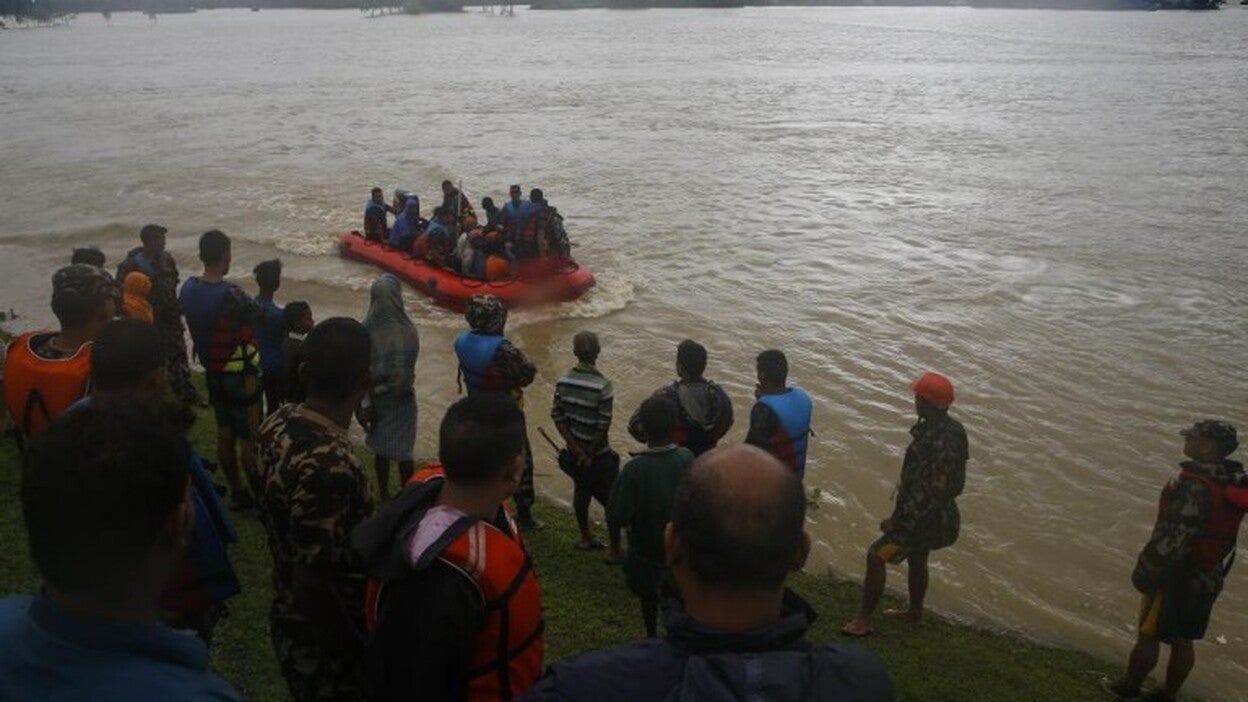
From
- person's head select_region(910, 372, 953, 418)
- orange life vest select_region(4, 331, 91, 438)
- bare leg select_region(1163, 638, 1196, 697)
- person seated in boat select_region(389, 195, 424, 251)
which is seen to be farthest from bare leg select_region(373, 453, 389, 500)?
person seated in boat select_region(389, 195, 424, 251)

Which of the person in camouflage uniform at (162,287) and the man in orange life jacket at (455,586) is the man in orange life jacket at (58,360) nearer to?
the man in orange life jacket at (455,586)

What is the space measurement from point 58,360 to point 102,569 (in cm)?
279

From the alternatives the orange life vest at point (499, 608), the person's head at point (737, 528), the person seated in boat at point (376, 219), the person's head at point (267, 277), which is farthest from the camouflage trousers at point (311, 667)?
the person seated in boat at point (376, 219)

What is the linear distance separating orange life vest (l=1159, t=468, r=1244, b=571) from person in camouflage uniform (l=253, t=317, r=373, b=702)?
14.1ft

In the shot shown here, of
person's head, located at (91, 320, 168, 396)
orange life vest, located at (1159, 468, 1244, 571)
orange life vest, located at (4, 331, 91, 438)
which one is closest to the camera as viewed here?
person's head, located at (91, 320, 168, 396)

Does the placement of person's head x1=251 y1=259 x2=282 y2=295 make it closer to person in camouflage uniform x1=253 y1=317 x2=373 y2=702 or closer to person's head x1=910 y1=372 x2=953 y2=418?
person in camouflage uniform x1=253 y1=317 x2=373 y2=702

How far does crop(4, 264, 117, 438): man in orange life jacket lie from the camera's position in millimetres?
4098

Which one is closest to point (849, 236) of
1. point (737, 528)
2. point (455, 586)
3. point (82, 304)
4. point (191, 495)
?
point (82, 304)

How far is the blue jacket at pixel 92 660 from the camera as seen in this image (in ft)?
5.46

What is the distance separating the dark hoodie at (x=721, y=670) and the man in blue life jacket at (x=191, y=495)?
1741mm

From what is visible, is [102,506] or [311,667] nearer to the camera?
[102,506]

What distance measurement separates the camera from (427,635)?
2.41m

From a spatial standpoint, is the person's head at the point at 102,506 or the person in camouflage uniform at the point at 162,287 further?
the person in camouflage uniform at the point at 162,287

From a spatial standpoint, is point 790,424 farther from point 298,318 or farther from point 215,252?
point 215,252
